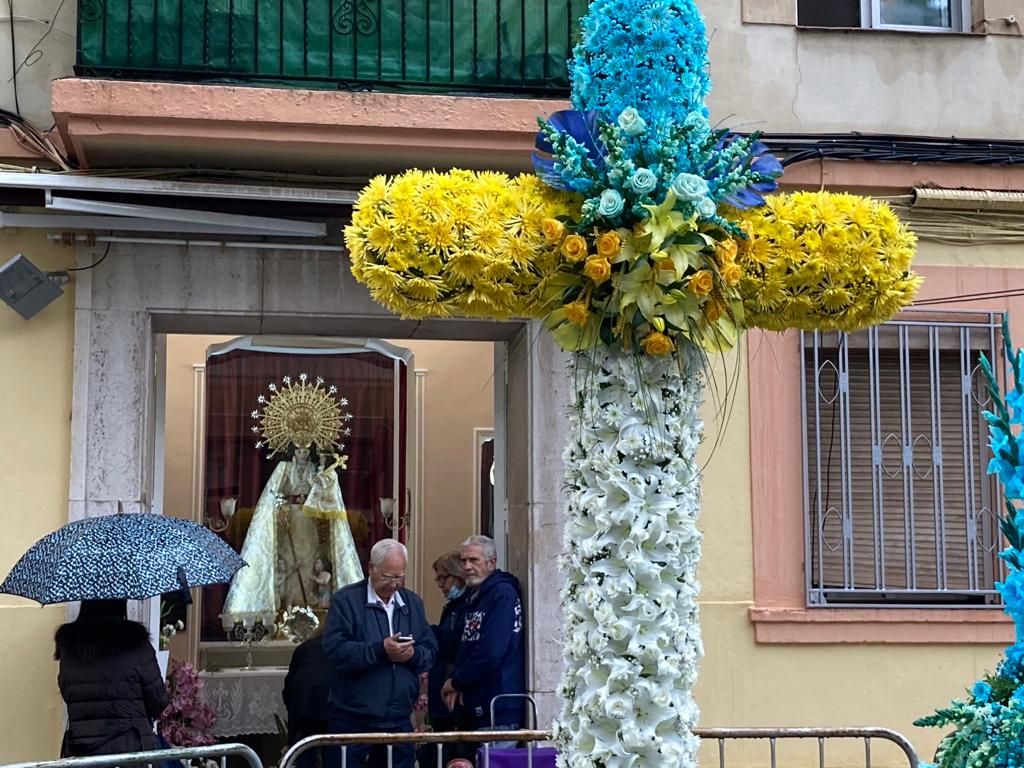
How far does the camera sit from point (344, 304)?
303 inches

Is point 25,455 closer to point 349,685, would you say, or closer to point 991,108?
point 349,685

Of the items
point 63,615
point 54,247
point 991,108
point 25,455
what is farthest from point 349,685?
point 991,108

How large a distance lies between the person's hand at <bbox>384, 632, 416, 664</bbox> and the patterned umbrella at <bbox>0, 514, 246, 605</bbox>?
0.77 meters

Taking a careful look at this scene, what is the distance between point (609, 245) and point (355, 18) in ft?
13.7

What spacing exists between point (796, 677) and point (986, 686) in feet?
12.4

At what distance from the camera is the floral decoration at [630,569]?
3.76 m

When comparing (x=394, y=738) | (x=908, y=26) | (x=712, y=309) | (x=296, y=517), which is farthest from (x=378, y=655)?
(x=908, y=26)

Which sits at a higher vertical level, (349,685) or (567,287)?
(567,287)

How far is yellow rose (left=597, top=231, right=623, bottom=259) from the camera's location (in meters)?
3.82

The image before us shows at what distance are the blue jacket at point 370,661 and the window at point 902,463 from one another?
2.33 metres

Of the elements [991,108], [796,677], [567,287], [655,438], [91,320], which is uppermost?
[991,108]

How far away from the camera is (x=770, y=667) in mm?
7691

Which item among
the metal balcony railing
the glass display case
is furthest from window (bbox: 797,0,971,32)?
the glass display case

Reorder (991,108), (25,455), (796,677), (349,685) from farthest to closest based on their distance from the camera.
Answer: (991,108), (796,677), (25,455), (349,685)
